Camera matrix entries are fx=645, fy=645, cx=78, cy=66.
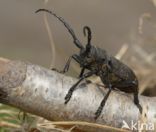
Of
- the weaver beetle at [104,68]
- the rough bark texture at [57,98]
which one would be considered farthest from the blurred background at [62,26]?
the rough bark texture at [57,98]

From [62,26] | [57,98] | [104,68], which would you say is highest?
[62,26]

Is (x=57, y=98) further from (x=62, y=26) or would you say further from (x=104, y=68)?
(x=62, y=26)

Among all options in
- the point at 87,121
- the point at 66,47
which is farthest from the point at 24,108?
the point at 66,47

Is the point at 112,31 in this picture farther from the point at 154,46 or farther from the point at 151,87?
the point at 151,87

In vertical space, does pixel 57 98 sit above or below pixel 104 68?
below

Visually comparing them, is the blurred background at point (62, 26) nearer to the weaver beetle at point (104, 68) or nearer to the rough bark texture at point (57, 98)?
the weaver beetle at point (104, 68)

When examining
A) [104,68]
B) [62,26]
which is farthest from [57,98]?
[62,26]
